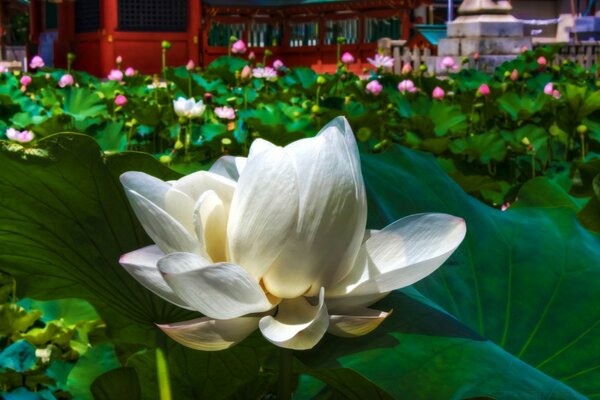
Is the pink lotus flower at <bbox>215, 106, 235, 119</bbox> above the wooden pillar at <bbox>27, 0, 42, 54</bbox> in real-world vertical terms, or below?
below

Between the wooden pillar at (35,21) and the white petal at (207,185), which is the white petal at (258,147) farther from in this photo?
the wooden pillar at (35,21)

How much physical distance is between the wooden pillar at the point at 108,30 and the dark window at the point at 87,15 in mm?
350

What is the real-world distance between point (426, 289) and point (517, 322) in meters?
0.08

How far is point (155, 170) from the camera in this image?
2.13ft

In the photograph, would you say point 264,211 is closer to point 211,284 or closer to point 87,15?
point 211,284

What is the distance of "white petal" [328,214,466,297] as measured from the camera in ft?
1.53

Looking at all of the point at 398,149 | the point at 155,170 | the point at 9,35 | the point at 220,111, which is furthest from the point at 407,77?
the point at 9,35

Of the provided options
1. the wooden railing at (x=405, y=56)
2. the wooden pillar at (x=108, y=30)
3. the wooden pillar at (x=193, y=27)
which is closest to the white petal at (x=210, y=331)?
the wooden railing at (x=405, y=56)

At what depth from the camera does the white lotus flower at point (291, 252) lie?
443 mm

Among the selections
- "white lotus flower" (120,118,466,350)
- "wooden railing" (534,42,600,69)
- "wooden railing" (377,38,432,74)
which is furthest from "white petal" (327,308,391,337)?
"wooden railing" (534,42,600,69)

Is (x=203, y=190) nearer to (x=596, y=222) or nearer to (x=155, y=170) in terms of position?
(x=155, y=170)

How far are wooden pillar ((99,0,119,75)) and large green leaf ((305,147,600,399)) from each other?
1254 centimetres

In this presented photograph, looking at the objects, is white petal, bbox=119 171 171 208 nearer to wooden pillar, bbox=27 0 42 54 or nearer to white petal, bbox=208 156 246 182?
white petal, bbox=208 156 246 182

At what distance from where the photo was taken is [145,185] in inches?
19.9
